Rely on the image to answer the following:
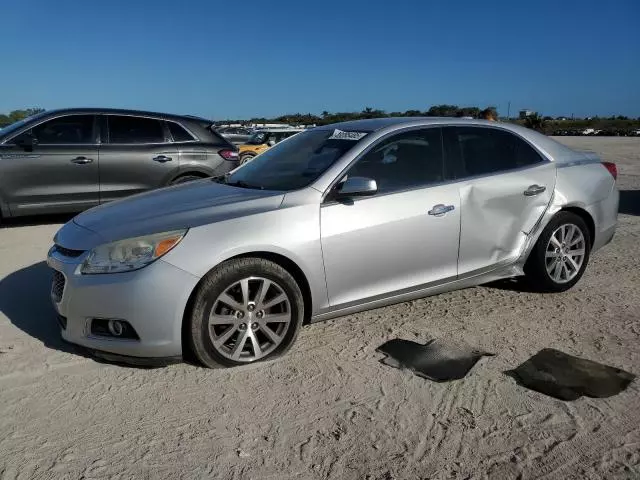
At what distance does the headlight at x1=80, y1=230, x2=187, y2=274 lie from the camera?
3357mm

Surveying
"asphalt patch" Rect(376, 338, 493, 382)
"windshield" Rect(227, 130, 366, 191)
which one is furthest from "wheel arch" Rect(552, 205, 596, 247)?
"windshield" Rect(227, 130, 366, 191)

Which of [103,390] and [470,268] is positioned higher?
[470,268]

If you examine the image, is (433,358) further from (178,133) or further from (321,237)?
(178,133)

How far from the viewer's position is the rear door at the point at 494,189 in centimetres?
434

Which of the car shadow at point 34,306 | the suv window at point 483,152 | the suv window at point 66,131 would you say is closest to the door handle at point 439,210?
the suv window at point 483,152

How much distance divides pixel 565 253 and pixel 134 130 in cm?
608

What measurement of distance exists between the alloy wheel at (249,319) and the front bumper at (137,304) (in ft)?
0.75

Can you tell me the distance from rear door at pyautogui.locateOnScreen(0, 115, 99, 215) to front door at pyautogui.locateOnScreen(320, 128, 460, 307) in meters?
5.20

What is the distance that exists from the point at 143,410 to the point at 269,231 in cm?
127

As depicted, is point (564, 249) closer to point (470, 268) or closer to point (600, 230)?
point (600, 230)

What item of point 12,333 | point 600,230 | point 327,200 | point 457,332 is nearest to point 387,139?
point 327,200

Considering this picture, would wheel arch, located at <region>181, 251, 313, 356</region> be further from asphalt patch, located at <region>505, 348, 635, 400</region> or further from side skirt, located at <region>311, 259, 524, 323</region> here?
asphalt patch, located at <region>505, 348, 635, 400</region>

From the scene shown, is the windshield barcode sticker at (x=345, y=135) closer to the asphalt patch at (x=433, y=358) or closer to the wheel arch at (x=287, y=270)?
the wheel arch at (x=287, y=270)

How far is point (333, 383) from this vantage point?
340 cm
